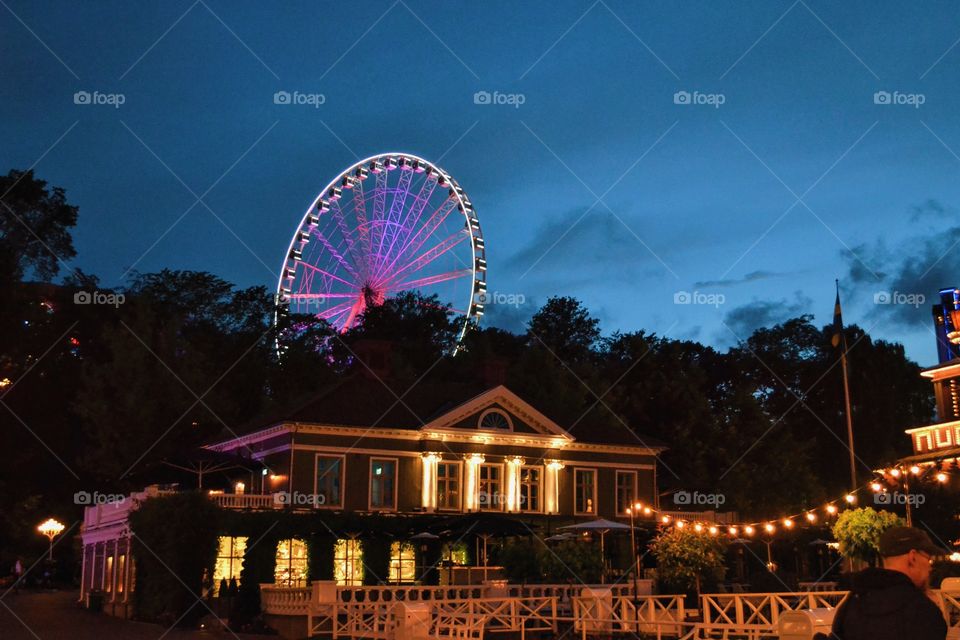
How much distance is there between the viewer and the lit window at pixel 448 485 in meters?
40.5

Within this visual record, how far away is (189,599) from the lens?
30.8 metres

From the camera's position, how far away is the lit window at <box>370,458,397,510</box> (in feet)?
128

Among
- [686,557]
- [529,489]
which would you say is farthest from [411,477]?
[686,557]

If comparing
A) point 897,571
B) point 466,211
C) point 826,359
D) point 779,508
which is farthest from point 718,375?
point 897,571

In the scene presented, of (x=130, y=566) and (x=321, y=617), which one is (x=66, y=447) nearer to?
(x=130, y=566)

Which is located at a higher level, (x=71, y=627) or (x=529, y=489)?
(x=529, y=489)

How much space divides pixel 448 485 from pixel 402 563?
3521 millimetres

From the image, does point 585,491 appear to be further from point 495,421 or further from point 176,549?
point 176,549

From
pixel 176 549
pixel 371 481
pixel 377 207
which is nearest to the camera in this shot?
pixel 176 549

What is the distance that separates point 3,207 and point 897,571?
134ft

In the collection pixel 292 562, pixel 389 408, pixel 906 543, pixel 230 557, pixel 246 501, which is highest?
pixel 389 408

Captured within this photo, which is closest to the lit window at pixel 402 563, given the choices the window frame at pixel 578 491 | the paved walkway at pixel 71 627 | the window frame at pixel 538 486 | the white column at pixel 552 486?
the window frame at pixel 538 486

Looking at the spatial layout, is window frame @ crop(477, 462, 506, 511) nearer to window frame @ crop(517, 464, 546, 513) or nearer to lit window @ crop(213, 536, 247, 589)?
window frame @ crop(517, 464, 546, 513)

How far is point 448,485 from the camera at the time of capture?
4078cm
